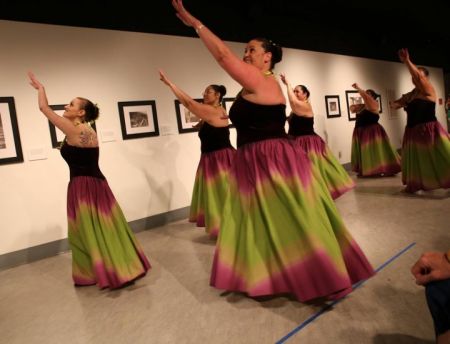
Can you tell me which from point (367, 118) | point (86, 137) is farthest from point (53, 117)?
point (367, 118)

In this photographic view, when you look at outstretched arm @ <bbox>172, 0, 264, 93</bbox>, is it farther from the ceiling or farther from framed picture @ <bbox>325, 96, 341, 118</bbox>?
framed picture @ <bbox>325, 96, 341, 118</bbox>

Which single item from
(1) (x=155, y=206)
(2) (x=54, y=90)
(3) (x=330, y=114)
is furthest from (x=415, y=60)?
(2) (x=54, y=90)

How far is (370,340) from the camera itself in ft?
5.19

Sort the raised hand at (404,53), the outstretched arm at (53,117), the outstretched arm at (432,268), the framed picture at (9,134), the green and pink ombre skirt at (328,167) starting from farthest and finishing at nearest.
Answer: the green and pink ombre skirt at (328,167), the framed picture at (9,134), the raised hand at (404,53), the outstretched arm at (53,117), the outstretched arm at (432,268)

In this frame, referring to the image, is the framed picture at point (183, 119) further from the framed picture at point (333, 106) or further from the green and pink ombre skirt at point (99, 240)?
the framed picture at point (333, 106)

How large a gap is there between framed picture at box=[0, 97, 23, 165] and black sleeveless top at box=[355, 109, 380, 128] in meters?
5.72

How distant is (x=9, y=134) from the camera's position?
3.82 meters

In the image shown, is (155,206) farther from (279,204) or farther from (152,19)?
(279,204)

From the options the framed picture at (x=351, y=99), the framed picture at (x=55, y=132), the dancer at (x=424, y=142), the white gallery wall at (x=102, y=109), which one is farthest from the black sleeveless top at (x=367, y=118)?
the framed picture at (x=55, y=132)

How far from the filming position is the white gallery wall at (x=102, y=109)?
388 centimetres

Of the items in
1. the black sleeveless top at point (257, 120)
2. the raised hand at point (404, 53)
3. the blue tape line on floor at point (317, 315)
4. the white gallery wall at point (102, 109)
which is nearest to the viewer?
the blue tape line on floor at point (317, 315)

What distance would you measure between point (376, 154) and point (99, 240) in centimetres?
540

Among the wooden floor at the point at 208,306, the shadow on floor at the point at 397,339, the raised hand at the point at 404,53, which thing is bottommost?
the wooden floor at the point at 208,306

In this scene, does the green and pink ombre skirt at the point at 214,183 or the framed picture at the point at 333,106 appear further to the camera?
the framed picture at the point at 333,106
